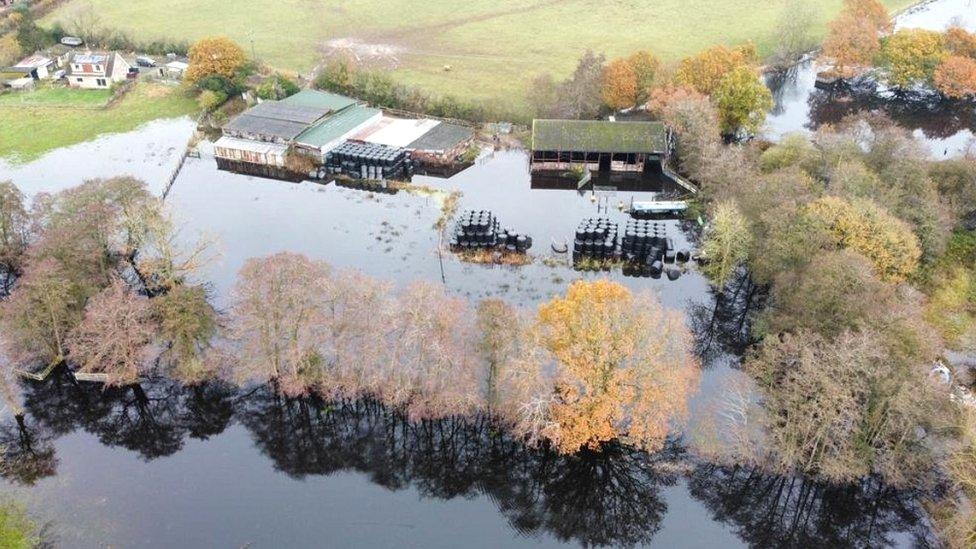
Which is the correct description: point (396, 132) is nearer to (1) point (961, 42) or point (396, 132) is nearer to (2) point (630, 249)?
(2) point (630, 249)

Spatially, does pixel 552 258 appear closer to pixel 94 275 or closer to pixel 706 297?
pixel 706 297

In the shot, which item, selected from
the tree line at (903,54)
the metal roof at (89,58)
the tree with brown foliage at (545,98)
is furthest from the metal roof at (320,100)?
the tree line at (903,54)

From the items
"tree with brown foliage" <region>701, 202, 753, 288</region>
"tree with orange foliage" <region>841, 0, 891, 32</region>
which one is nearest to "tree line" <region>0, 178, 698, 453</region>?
"tree with brown foliage" <region>701, 202, 753, 288</region>

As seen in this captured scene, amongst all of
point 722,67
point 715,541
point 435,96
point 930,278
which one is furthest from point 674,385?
point 435,96

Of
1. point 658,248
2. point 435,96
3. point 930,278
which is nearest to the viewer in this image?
point 930,278

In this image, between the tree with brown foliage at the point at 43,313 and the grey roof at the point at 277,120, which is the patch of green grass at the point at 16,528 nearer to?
the tree with brown foliage at the point at 43,313

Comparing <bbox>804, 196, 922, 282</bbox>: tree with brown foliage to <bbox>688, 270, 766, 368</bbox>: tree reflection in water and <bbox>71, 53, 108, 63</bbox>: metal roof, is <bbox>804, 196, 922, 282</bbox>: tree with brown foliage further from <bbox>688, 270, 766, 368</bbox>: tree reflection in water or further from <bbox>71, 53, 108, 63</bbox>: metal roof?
<bbox>71, 53, 108, 63</bbox>: metal roof

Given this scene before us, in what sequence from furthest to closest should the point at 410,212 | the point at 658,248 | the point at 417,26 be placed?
the point at 417,26 → the point at 410,212 → the point at 658,248
